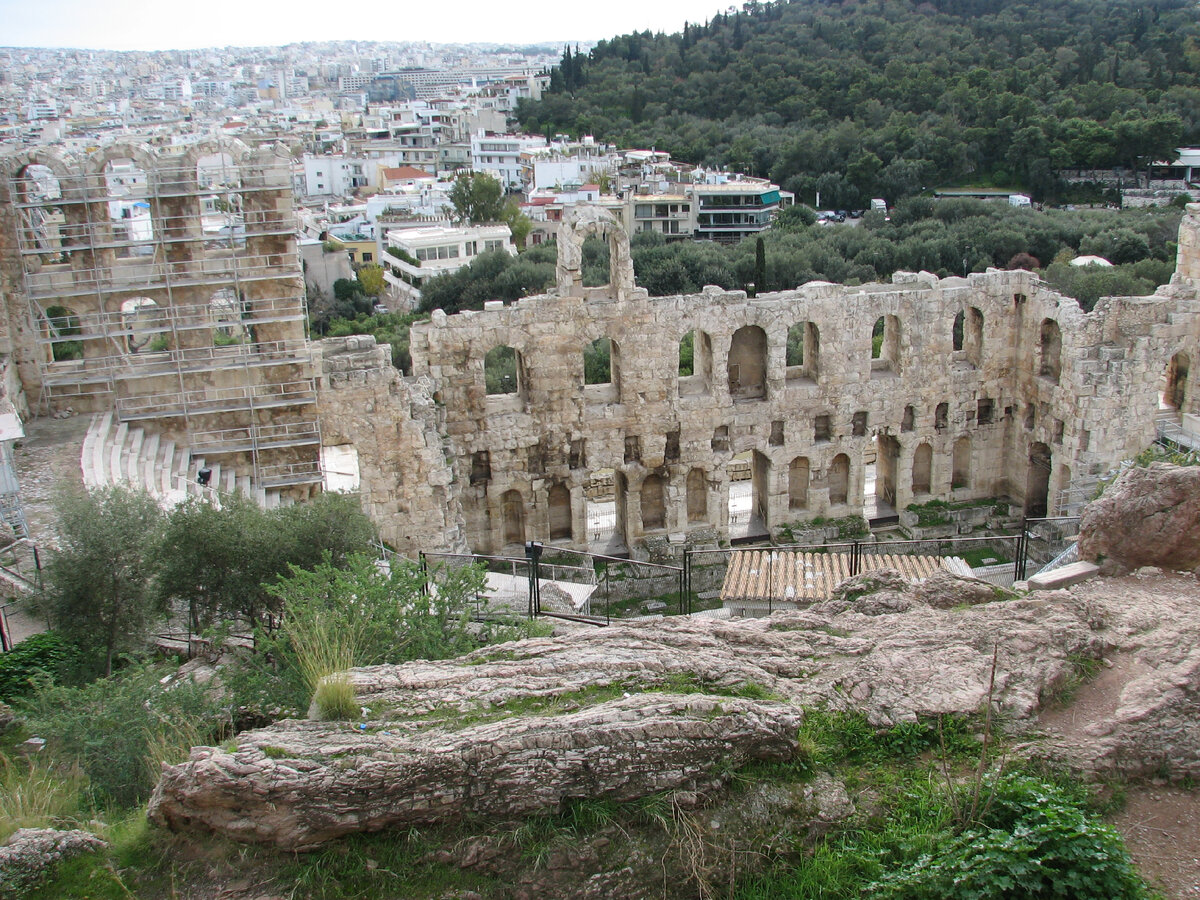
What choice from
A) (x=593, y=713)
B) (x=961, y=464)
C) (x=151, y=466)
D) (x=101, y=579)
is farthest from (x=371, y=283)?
(x=593, y=713)

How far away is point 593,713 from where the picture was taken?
8.55 metres

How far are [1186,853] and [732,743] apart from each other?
3.28 m

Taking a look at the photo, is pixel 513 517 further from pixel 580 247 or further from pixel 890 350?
pixel 890 350

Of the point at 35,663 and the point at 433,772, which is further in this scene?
the point at 35,663

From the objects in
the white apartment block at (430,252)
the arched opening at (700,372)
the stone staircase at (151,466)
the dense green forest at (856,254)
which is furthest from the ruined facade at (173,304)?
the white apartment block at (430,252)

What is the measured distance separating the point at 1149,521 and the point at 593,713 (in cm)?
723

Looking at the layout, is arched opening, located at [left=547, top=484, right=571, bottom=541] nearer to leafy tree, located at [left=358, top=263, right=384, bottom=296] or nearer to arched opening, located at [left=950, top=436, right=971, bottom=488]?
arched opening, located at [left=950, top=436, right=971, bottom=488]

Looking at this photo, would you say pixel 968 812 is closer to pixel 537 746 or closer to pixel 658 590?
pixel 537 746

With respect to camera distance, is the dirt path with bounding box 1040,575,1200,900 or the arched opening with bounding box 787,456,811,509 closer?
the dirt path with bounding box 1040,575,1200,900

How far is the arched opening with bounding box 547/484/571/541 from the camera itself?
1040 inches

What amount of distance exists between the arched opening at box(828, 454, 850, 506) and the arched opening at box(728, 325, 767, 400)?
285 cm

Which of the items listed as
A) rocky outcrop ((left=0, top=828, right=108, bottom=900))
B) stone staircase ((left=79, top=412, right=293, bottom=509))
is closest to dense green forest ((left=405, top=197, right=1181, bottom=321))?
stone staircase ((left=79, top=412, right=293, bottom=509))

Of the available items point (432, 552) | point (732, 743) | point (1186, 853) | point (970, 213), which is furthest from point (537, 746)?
point (970, 213)

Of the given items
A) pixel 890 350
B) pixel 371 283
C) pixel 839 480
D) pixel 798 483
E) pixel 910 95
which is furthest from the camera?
pixel 910 95
